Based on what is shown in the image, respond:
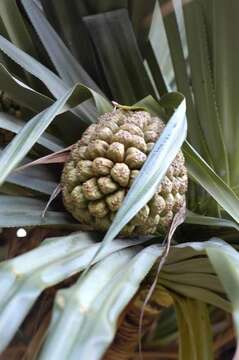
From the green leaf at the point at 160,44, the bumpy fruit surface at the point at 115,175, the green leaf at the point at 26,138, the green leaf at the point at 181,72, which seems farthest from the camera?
the green leaf at the point at 160,44

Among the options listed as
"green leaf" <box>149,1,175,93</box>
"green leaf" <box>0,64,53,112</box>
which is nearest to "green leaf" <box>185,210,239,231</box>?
"green leaf" <box>0,64,53,112</box>

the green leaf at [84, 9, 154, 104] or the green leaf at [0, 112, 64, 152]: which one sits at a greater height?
the green leaf at [84, 9, 154, 104]

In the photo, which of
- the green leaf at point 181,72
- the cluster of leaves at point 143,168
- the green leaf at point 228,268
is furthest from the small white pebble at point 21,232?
the green leaf at point 228,268

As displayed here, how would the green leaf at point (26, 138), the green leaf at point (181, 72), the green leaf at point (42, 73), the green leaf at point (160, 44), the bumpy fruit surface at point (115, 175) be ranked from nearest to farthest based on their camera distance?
1. the green leaf at point (26, 138)
2. the bumpy fruit surface at point (115, 175)
3. the green leaf at point (42, 73)
4. the green leaf at point (181, 72)
5. the green leaf at point (160, 44)

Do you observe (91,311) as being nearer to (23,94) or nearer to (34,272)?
(34,272)

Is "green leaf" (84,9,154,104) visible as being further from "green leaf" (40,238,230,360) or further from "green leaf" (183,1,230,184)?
"green leaf" (40,238,230,360)

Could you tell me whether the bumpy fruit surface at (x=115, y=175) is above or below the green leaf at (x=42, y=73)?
below

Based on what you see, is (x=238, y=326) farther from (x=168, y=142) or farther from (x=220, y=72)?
(x=220, y=72)

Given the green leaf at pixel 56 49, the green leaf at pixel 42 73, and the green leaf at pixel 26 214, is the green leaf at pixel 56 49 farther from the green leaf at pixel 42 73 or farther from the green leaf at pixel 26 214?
the green leaf at pixel 26 214
